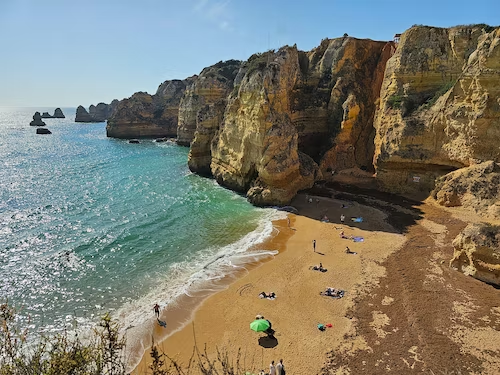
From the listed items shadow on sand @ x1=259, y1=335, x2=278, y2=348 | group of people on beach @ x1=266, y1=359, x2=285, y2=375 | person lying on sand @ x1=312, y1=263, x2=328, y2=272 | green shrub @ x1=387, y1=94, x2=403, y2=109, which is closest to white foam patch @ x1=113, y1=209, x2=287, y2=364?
person lying on sand @ x1=312, y1=263, x2=328, y2=272

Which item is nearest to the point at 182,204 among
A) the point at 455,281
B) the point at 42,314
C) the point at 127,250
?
the point at 127,250

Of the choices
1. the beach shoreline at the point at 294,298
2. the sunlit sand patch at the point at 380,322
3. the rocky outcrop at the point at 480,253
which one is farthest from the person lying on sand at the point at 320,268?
the rocky outcrop at the point at 480,253

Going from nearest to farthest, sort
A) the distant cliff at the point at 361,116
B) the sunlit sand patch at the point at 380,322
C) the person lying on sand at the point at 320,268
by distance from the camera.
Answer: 1. the sunlit sand patch at the point at 380,322
2. the person lying on sand at the point at 320,268
3. the distant cliff at the point at 361,116

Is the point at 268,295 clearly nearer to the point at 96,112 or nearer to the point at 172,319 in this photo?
the point at 172,319

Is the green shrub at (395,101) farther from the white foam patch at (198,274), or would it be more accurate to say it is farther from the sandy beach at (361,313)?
the white foam patch at (198,274)

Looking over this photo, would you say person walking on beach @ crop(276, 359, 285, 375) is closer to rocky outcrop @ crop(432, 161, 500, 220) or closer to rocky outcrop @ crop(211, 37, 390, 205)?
rocky outcrop @ crop(211, 37, 390, 205)

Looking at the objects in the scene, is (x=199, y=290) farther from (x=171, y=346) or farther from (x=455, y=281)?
(x=455, y=281)
